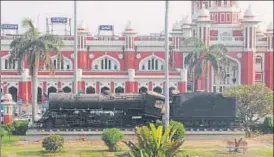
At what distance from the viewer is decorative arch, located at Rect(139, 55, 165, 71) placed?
74.8 meters

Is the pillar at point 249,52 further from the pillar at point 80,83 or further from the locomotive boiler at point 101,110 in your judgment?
the locomotive boiler at point 101,110

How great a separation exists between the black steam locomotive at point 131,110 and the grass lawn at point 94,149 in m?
2.78

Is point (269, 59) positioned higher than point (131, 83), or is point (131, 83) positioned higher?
point (269, 59)

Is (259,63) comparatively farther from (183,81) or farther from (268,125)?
(268,125)

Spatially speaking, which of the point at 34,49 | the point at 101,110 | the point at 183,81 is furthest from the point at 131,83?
the point at 101,110

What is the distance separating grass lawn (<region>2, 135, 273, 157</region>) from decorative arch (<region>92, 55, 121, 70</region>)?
111 ft

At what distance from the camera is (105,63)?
74.9 m

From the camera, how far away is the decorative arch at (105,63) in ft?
244

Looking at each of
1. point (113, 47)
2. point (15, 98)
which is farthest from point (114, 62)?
point (15, 98)

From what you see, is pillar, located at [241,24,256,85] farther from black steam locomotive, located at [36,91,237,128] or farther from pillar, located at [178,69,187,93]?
black steam locomotive, located at [36,91,237,128]

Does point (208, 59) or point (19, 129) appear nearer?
point (19, 129)

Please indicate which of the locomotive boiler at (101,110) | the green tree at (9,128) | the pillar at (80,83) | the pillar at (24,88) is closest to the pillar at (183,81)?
the pillar at (80,83)

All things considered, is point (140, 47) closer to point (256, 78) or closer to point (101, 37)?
point (101, 37)

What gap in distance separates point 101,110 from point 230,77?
115 ft
